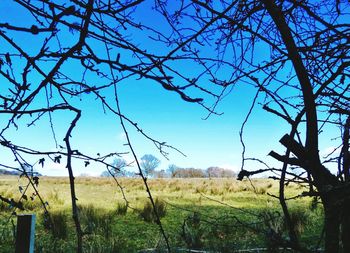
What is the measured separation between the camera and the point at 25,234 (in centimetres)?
173

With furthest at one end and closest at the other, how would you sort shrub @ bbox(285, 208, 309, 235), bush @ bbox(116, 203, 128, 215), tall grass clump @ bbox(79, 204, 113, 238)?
bush @ bbox(116, 203, 128, 215)
shrub @ bbox(285, 208, 309, 235)
tall grass clump @ bbox(79, 204, 113, 238)

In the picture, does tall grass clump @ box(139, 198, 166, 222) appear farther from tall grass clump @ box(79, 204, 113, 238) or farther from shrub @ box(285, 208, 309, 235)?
shrub @ box(285, 208, 309, 235)

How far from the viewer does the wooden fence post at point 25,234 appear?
67.6 inches

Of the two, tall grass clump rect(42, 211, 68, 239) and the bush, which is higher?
the bush

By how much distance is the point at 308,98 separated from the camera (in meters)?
0.78

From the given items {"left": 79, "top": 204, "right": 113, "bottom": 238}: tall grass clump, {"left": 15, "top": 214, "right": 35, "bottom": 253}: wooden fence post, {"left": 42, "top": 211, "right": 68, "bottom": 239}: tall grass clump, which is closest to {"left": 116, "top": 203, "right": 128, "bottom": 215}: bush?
{"left": 79, "top": 204, "right": 113, "bottom": 238}: tall grass clump

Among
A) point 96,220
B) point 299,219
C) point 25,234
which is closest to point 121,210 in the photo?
point 96,220

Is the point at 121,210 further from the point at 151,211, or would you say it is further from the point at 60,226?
the point at 60,226

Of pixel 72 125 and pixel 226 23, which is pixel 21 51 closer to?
pixel 72 125

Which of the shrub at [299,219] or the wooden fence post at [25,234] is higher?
the wooden fence post at [25,234]

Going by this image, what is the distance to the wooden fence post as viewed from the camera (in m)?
1.72

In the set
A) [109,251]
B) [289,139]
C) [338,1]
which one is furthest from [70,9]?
[109,251]

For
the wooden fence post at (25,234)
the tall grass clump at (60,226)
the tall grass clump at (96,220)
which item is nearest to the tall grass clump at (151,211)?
the tall grass clump at (96,220)

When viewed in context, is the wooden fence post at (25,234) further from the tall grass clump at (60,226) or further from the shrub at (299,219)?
the shrub at (299,219)
